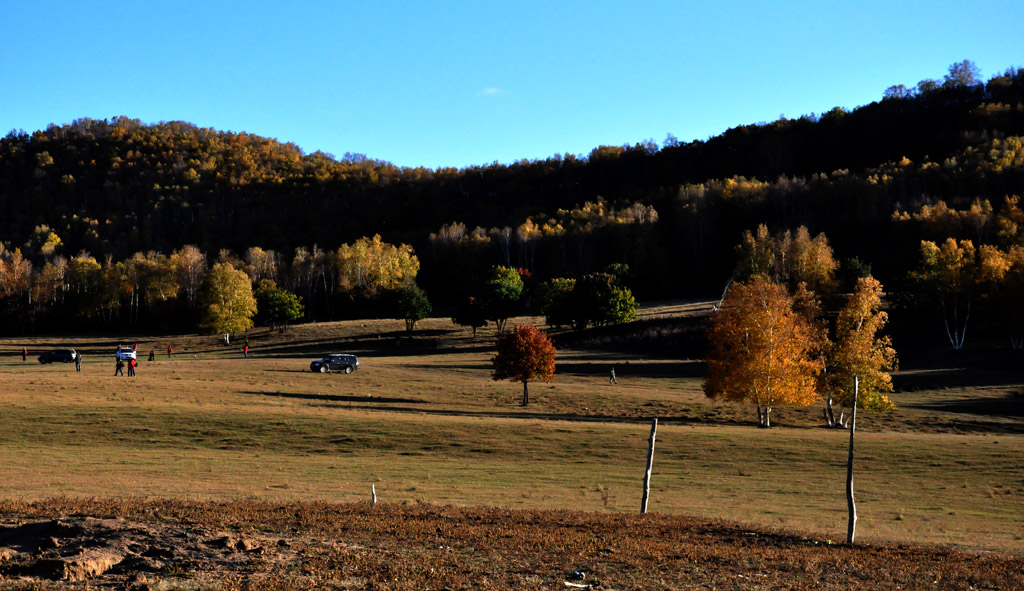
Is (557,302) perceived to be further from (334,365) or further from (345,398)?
(345,398)

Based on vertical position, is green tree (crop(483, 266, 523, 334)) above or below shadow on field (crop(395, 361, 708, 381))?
above

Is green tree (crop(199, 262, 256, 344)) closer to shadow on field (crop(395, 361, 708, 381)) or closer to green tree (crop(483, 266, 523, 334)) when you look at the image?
green tree (crop(483, 266, 523, 334))

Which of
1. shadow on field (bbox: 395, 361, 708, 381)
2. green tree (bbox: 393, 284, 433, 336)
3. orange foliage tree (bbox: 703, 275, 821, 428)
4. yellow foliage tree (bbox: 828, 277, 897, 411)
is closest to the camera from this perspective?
yellow foliage tree (bbox: 828, 277, 897, 411)

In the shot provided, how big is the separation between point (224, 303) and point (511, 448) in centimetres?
7722

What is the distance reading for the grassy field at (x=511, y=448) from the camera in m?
22.5

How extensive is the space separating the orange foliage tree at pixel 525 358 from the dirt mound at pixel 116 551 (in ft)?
126

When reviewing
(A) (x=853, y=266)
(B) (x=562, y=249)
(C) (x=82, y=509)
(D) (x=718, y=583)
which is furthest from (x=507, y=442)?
(B) (x=562, y=249)

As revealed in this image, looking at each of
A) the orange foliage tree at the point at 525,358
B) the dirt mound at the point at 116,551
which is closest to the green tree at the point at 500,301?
the orange foliage tree at the point at 525,358

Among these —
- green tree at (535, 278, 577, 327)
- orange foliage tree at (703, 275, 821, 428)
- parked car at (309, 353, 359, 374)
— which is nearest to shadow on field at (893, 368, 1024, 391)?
orange foliage tree at (703, 275, 821, 428)

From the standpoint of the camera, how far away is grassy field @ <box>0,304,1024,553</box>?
Result: 22.5 m

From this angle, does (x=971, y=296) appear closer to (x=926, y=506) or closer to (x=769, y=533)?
(x=926, y=506)

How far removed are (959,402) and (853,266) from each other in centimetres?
6480

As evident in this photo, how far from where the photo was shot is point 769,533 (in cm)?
1767

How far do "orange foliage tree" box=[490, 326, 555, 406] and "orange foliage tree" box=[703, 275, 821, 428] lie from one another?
37.4 feet
